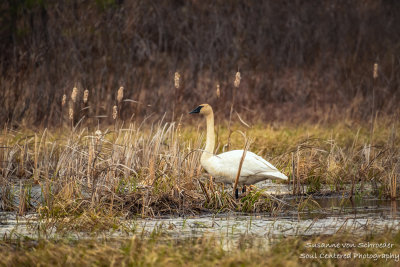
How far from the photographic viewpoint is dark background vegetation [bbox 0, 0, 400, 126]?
13789 mm

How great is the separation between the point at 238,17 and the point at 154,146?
11415 millimetres

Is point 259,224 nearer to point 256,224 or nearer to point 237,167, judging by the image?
point 256,224

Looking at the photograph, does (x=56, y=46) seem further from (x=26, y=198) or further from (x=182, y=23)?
(x=26, y=198)

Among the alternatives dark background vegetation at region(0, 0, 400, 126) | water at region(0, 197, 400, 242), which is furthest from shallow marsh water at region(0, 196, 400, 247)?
dark background vegetation at region(0, 0, 400, 126)

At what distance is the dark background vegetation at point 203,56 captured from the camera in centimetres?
1379

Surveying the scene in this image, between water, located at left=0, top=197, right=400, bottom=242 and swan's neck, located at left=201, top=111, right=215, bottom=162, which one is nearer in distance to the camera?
water, located at left=0, top=197, right=400, bottom=242

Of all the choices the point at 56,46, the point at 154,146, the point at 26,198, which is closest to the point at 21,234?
the point at 26,198

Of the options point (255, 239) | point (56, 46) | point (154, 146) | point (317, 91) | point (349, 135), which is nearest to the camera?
point (255, 239)

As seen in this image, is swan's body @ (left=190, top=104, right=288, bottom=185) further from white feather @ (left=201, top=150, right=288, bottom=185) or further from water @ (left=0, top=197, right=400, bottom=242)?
water @ (left=0, top=197, right=400, bottom=242)

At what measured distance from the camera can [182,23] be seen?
750 inches

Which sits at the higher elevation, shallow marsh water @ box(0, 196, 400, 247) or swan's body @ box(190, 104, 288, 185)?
swan's body @ box(190, 104, 288, 185)

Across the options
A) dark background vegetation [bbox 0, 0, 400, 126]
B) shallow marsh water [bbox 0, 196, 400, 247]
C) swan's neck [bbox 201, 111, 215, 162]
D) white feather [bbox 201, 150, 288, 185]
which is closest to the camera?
shallow marsh water [bbox 0, 196, 400, 247]

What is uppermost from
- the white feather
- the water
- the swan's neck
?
the swan's neck

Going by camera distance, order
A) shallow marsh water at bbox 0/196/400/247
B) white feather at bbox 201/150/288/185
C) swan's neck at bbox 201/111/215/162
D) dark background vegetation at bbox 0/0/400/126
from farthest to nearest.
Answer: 1. dark background vegetation at bbox 0/0/400/126
2. swan's neck at bbox 201/111/215/162
3. white feather at bbox 201/150/288/185
4. shallow marsh water at bbox 0/196/400/247
